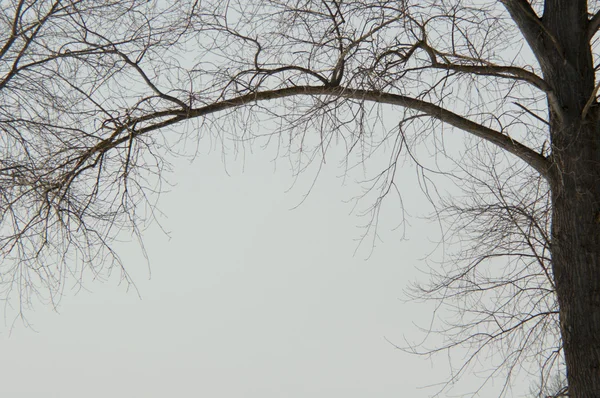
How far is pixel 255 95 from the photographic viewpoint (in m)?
5.21

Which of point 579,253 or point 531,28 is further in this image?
point 531,28

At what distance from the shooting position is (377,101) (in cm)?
496

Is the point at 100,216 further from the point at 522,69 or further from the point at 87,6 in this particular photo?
the point at 522,69

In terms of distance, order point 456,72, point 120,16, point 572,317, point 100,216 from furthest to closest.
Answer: point 120,16 → point 100,216 → point 456,72 → point 572,317

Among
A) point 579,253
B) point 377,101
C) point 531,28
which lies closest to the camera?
point 579,253

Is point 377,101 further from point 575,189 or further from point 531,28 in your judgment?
point 575,189

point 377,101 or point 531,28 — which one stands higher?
point 531,28

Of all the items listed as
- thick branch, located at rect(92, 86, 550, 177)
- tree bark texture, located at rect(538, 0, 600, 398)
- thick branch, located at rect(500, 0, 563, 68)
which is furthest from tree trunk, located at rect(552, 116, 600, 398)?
thick branch, located at rect(500, 0, 563, 68)

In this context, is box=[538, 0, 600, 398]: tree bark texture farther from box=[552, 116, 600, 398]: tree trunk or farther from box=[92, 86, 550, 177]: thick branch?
box=[92, 86, 550, 177]: thick branch

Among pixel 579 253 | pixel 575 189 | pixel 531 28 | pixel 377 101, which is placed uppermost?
pixel 531 28

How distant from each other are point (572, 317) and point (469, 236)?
1388 millimetres

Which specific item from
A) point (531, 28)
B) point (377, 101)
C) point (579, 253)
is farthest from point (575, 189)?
point (377, 101)

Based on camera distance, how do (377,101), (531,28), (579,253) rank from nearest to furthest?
(579,253)
(377,101)
(531,28)

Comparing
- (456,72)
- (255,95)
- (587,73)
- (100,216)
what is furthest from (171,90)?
(587,73)
